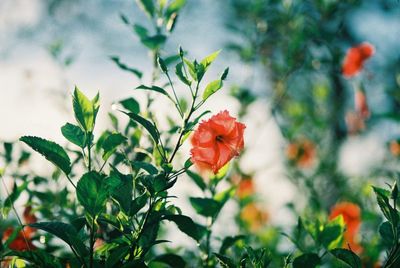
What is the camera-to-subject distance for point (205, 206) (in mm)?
1332

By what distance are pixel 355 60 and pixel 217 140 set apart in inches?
66.2

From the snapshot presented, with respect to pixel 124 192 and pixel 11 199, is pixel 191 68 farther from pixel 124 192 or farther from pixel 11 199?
pixel 11 199

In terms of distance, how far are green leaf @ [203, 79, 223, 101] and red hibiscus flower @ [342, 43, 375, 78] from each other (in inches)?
66.0

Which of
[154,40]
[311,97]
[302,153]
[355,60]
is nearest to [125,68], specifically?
[154,40]

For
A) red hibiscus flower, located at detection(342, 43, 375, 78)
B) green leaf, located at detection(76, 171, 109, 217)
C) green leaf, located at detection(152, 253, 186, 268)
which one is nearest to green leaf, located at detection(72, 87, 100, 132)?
green leaf, located at detection(76, 171, 109, 217)

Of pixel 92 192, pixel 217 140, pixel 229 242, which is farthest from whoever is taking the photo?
pixel 229 242

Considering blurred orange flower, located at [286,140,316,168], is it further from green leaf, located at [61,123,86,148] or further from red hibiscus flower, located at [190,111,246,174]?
green leaf, located at [61,123,86,148]

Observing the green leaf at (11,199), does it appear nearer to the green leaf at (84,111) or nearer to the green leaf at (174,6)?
the green leaf at (84,111)

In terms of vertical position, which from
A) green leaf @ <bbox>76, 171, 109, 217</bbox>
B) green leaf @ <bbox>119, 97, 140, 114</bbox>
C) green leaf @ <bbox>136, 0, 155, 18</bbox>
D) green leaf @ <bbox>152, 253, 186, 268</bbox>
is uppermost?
green leaf @ <bbox>136, 0, 155, 18</bbox>

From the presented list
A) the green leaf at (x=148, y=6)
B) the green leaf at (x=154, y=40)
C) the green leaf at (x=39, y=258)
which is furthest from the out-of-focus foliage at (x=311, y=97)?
the green leaf at (x=148, y=6)

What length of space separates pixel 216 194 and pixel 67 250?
60cm

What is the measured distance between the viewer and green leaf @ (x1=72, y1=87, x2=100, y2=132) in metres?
1.00

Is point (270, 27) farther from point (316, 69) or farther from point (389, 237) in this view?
point (389, 237)

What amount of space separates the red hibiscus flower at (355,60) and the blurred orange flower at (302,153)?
1012mm
